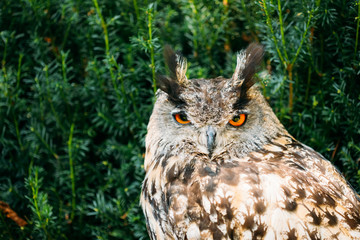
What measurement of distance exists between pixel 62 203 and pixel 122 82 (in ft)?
2.08

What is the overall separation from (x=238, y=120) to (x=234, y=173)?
0.19m

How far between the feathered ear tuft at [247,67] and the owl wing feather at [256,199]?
10.2 inches

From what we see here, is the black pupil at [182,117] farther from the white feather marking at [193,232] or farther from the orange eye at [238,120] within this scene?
the white feather marking at [193,232]

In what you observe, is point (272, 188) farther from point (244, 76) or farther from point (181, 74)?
point (181, 74)

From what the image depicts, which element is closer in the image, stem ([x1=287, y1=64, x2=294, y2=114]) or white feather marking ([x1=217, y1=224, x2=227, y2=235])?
white feather marking ([x1=217, y1=224, x2=227, y2=235])

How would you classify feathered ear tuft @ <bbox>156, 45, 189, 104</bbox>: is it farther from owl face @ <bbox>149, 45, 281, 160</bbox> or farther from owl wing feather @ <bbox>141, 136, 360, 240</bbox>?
owl wing feather @ <bbox>141, 136, 360, 240</bbox>

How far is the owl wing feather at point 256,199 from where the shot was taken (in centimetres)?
112

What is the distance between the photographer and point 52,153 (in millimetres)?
1655

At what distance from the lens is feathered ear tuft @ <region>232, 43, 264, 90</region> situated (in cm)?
123

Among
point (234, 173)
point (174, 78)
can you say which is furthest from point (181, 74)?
point (234, 173)

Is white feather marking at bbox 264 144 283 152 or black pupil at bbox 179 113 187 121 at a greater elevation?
black pupil at bbox 179 113 187 121

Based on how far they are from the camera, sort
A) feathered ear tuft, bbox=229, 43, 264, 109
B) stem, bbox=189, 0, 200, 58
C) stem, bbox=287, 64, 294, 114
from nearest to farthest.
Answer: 1. feathered ear tuft, bbox=229, 43, 264, 109
2. stem, bbox=287, 64, 294, 114
3. stem, bbox=189, 0, 200, 58

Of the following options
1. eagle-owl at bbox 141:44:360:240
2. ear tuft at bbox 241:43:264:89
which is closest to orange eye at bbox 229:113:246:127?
eagle-owl at bbox 141:44:360:240

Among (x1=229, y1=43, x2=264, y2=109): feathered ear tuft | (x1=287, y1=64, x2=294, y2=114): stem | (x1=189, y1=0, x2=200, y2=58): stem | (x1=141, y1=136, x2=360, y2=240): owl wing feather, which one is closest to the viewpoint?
(x1=141, y1=136, x2=360, y2=240): owl wing feather
